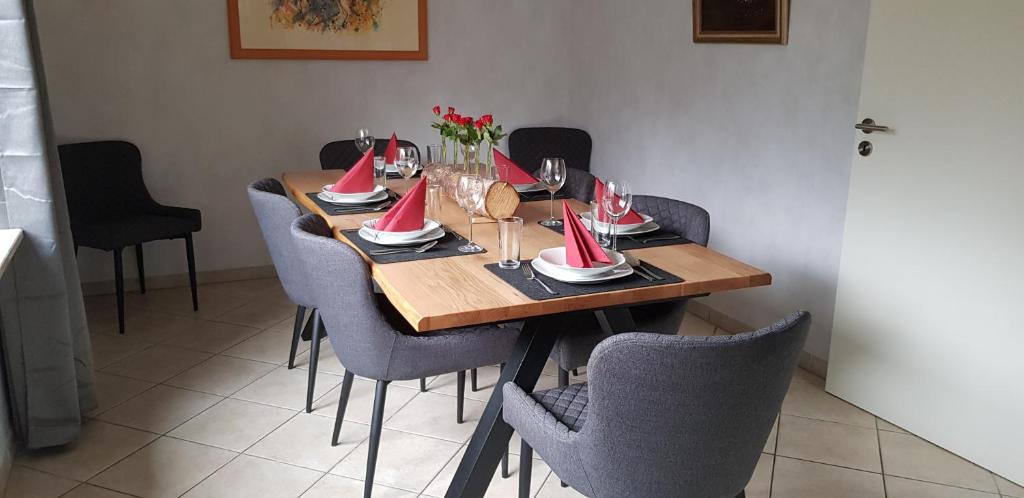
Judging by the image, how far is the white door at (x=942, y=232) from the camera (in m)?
2.47

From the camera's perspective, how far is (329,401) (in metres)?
3.02

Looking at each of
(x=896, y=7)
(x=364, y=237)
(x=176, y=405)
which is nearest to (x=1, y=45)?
(x=364, y=237)

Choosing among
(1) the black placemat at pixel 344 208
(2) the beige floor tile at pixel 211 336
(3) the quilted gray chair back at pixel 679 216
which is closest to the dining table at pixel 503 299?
(3) the quilted gray chair back at pixel 679 216

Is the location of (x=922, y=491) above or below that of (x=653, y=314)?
below

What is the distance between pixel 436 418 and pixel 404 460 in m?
0.31

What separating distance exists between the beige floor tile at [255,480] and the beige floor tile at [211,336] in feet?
3.49

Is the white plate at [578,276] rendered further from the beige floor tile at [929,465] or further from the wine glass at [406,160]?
the beige floor tile at [929,465]

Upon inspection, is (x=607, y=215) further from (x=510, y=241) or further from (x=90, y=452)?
(x=90, y=452)

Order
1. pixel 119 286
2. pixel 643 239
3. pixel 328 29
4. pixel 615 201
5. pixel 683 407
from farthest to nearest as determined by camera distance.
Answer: pixel 328 29
pixel 119 286
pixel 643 239
pixel 615 201
pixel 683 407

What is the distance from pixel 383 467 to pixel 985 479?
187cm

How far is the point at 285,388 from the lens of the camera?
3.13 metres

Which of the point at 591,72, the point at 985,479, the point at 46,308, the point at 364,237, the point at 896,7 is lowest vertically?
the point at 985,479

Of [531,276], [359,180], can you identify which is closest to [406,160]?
[359,180]

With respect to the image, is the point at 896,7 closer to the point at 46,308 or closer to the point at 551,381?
the point at 551,381
